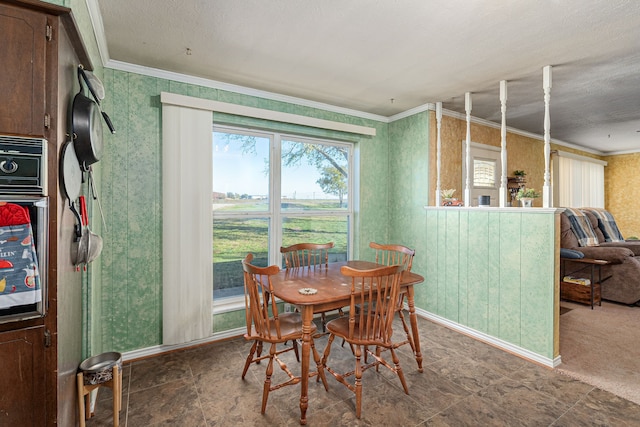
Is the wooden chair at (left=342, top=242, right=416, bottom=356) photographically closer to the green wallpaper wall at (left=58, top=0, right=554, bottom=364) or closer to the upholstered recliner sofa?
the green wallpaper wall at (left=58, top=0, right=554, bottom=364)

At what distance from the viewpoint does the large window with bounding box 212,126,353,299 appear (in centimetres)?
322

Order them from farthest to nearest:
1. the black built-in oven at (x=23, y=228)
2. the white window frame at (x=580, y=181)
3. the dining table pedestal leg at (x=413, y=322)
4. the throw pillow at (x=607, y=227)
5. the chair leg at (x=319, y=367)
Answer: the white window frame at (x=580, y=181) < the throw pillow at (x=607, y=227) < the dining table pedestal leg at (x=413, y=322) < the chair leg at (x=319, y=367) < the black built-in oven at (x=23, y=228)

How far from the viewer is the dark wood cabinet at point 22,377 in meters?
1.15

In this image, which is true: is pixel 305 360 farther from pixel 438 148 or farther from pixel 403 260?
pixel 438 148

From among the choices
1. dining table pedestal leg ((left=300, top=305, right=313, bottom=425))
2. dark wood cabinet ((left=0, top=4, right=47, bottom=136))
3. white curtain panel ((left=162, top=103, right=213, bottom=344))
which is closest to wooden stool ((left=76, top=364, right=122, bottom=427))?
white curtain panel ((left=162, top=103, right=213, bottom=344))

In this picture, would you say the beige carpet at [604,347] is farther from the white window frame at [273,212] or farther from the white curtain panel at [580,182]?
the white curtain panel at [580,182]

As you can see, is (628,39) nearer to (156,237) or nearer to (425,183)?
(425,183)

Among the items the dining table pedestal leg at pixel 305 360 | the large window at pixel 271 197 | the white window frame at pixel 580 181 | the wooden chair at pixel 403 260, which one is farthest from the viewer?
the white window frame at pixel 580 181

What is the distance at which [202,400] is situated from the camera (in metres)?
2.12

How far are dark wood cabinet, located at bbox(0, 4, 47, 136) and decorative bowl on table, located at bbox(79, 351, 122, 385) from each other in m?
1.33

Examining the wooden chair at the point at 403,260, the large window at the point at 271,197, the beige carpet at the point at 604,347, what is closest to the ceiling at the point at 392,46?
the large window at the point at 271,197

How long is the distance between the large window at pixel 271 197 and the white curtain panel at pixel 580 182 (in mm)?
4754

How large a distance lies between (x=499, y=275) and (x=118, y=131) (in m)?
3.71

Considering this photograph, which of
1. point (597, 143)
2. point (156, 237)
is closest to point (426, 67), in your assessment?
point (156, 237)
